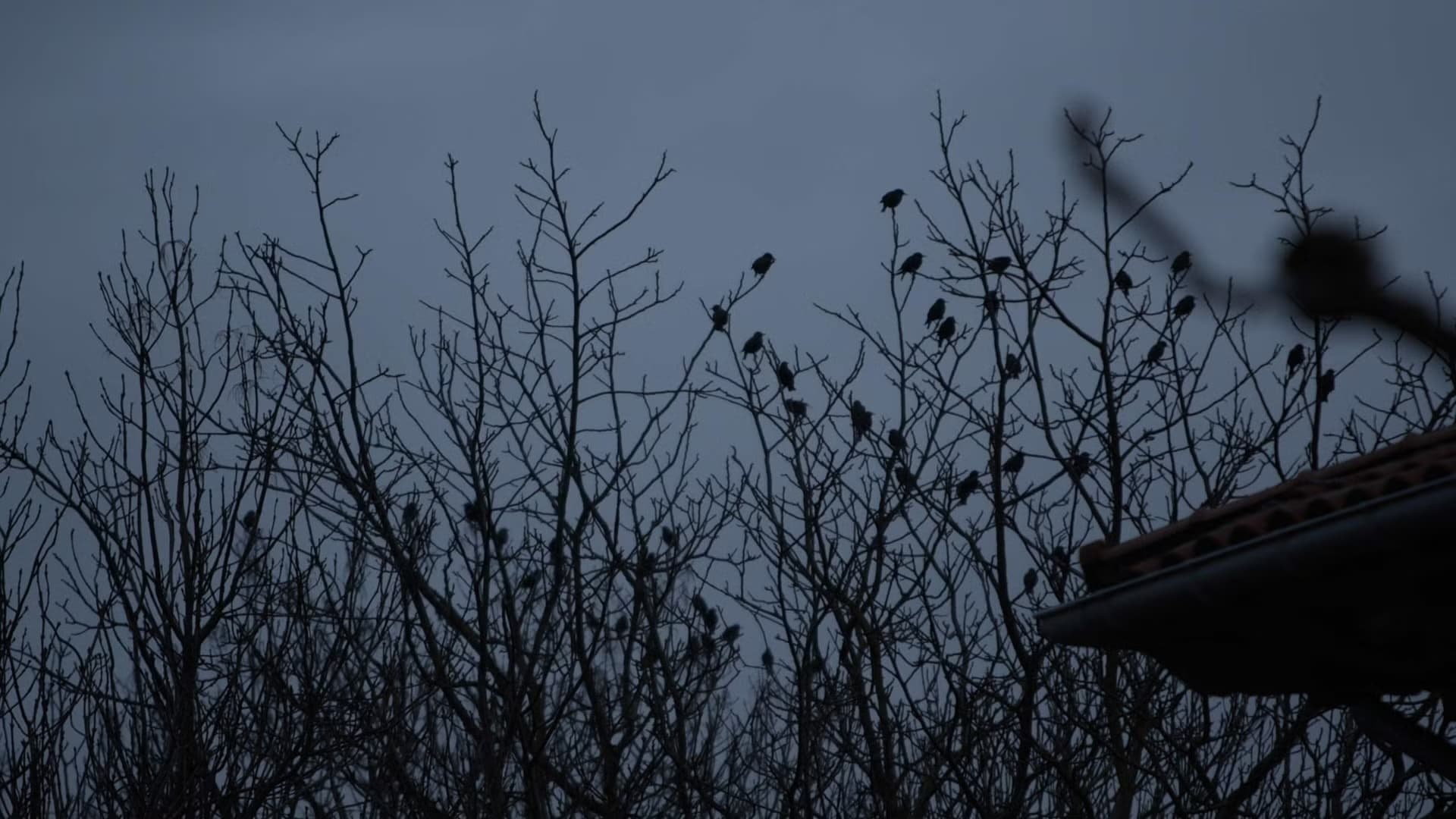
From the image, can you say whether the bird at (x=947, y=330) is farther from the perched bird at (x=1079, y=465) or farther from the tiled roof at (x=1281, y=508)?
the tiled roof at (x=1281, y=508)

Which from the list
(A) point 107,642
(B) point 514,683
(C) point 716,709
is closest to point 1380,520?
(B) point 514,683

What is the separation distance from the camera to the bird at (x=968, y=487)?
645 centimetres

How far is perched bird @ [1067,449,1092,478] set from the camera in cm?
639

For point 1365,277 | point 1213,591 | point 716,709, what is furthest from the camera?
point 716,709

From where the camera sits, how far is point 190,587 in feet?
19.1

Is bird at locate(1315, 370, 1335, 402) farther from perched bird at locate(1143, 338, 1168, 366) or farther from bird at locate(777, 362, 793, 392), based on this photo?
bird at locate(777, 362, 793, 392)

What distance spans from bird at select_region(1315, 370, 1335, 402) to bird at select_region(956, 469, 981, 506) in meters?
1.50

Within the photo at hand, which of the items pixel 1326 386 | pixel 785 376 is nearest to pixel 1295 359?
pixel 1326 386

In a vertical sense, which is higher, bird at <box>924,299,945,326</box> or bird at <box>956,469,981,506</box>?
bird at <box>924,299,945,326</box>

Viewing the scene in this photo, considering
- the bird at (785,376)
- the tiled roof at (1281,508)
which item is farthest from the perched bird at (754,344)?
the tiled roof at (1281,508)

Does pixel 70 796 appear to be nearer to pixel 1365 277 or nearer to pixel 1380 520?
pixel 1380 520

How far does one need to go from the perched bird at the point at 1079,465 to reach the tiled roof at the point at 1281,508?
420cm

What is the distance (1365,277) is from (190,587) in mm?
5854

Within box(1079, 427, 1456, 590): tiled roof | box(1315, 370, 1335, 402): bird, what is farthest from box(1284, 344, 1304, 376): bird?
box(1079, 427, 1456, 590): tiled roof
